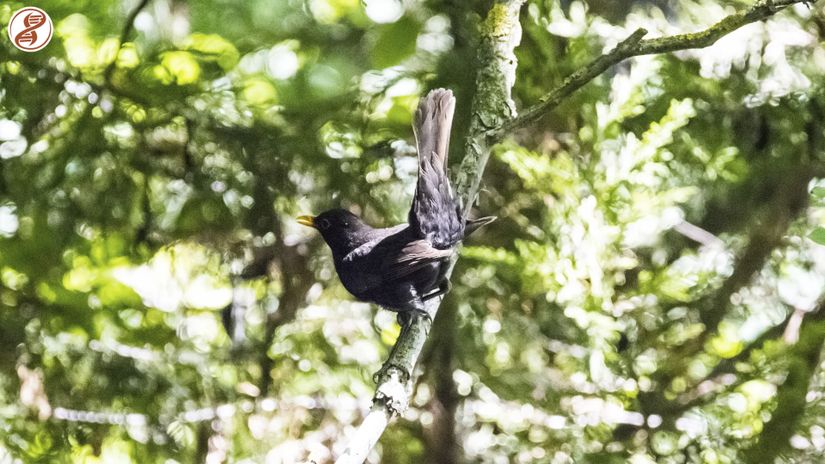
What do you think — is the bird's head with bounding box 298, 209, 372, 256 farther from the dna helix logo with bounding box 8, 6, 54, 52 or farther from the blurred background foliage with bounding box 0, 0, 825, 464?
the dna helix logo with bounding box 8, 6, 54, 52

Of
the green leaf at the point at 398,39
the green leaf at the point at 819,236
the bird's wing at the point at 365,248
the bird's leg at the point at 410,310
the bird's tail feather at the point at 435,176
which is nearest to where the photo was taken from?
the green leaf at the point at 819,236

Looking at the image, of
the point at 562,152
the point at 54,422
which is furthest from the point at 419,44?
the point at 54,422

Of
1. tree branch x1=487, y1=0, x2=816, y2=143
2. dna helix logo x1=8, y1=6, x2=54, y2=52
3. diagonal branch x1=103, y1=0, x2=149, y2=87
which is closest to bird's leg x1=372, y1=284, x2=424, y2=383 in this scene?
tree branch x1=487, y1=0, x2=816, y2=143

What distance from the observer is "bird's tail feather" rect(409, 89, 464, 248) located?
1862mm

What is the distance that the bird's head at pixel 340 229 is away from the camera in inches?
89.7

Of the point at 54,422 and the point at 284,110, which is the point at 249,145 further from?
the point at 54,422

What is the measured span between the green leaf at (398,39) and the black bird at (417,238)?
1.63 ft

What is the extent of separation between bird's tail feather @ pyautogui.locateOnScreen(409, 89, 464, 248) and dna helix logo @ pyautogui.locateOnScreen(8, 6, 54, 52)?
46.8 inches

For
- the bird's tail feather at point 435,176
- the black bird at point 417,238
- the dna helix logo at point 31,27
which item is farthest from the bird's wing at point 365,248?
the dna helix logo at point 31,27

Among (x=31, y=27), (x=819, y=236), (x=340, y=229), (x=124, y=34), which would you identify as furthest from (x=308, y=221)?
(x=819, y=236)

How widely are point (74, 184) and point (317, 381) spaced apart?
1.04m

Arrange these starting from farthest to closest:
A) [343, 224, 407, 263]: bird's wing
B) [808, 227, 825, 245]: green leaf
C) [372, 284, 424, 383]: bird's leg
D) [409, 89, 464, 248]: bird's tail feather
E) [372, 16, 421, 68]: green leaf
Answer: [372, 16, 421, 68]: green leaf
[343, 224, 407, 263]: bird's wing
[372, 284, 424, 383]: bird's leg
[409, 89, 464, 248]: bird's tail feather
[808, 227, 825, 245]: green leaf

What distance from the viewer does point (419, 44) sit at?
95.4 inches

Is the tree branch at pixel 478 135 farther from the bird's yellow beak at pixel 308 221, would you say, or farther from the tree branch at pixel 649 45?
the bird's yellow beak at pixel 308 221
